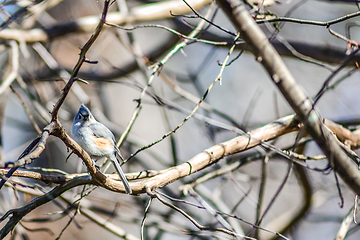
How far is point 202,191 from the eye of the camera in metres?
3.88

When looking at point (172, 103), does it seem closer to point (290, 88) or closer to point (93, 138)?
point (93, 138)

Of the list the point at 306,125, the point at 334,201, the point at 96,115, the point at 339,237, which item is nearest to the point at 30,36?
the point at 96,115

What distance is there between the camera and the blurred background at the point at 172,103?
2998 millimetres

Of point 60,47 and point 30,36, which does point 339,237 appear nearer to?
point 30,36

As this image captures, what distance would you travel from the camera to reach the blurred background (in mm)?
2998

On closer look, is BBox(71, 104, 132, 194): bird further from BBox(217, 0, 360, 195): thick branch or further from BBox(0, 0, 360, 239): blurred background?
BBox(217, 0, 360, 195): thick branch

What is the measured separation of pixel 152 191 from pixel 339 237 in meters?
1.59

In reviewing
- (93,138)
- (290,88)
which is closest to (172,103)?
(93,138)

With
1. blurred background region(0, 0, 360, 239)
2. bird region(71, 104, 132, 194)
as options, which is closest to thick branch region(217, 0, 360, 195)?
blurred background region(0, 0, 360, 239)

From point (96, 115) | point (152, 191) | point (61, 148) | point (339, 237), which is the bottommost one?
point (339, 237)

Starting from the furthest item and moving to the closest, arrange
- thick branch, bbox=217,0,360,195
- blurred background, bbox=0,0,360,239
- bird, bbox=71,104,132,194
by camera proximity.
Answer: blurred background, bbox=0,0,360,239, bird, bbox=71,104,132,194, thick branch, bbox=217,0,360,195

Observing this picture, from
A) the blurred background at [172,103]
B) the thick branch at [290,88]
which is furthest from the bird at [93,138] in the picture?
the thick branch at [290,88]

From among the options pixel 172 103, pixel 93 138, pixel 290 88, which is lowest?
pixel 290 88

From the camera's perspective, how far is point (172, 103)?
9.49ft
